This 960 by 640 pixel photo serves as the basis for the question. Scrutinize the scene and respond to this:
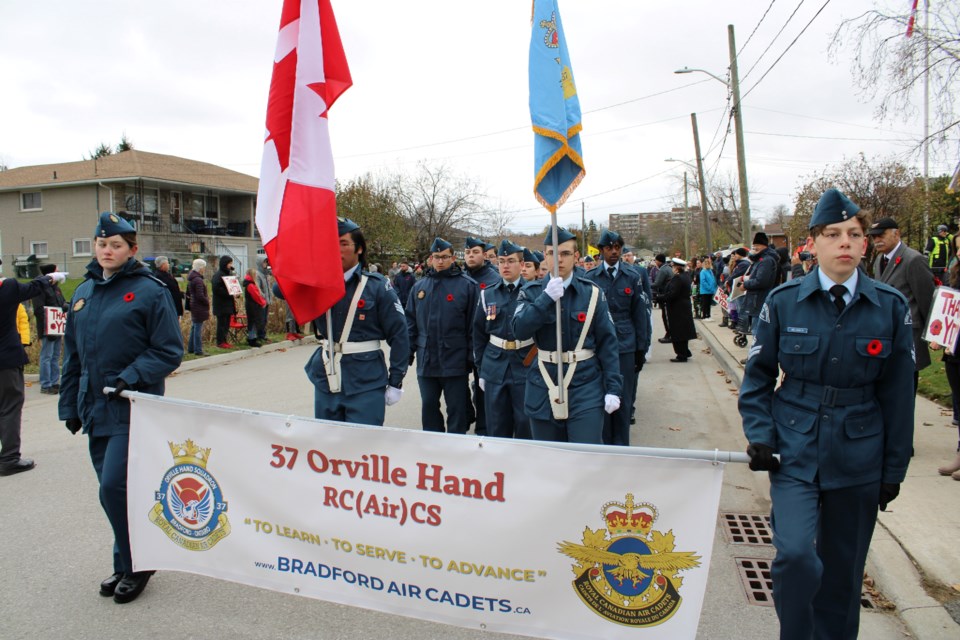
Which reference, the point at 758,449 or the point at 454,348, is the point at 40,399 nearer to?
the point at 454,348

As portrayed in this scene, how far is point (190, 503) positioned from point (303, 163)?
7.10 ft

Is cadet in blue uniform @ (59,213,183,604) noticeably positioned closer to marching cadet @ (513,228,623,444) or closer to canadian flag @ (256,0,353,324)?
canadian flag @ (256,0,353,324)

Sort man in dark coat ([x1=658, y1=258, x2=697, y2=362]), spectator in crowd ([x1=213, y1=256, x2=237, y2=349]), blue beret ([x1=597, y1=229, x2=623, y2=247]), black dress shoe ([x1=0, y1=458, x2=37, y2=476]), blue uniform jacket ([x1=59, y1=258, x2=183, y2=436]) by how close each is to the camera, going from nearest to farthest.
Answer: blue uniform jacket ([x1=59, y1=258, x2=183, y2=436])
black dress shoe ([x1=0, y1=458, x2=37, y2=476])
blue beret ([x1=597, y1=229, x2=623, y2=247])
man in dark coat ([x1=658, y1=258, x2=697, y2=362])
spectator in crowd ([x1=213, y1=256, x2=237, y2=349])

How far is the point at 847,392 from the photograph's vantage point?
2.91 metres

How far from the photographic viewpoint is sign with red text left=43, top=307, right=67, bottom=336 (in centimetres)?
1038

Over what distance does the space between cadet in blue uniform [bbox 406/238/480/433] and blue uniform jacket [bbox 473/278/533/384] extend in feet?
1.29

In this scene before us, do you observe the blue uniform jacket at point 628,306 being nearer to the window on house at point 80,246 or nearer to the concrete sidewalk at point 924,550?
the concrete sidewalk at point 924,550

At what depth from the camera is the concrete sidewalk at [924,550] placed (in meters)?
3.59

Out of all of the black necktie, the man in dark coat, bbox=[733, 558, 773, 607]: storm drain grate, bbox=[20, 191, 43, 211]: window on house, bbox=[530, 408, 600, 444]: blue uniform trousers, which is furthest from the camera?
bbox=[20, 191, 43, 211]: window on house

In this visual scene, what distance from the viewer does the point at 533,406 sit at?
4801mm

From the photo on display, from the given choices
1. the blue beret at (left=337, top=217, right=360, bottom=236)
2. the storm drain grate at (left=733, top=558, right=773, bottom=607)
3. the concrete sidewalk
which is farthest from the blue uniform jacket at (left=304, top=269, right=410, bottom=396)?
the concrete sidewalk

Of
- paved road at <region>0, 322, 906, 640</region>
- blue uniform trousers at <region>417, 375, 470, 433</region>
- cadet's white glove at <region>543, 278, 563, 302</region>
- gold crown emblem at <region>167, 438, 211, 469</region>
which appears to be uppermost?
cadet's white glove at <region>543, 278, 563, 302</region>

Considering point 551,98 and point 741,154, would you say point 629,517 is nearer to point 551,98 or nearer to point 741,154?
point 551,98

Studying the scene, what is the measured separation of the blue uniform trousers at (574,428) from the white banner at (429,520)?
1.74 metres
